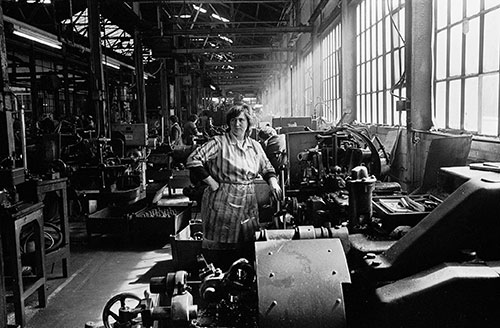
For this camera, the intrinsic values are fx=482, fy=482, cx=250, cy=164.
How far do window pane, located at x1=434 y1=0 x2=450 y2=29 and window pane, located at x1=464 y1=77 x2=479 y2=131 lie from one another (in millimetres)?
687

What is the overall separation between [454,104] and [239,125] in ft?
6.86

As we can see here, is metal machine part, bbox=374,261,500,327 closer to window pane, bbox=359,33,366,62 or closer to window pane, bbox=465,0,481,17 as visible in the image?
window pane, bbox=465,0,481,17

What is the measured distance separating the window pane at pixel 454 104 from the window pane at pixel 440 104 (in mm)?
127

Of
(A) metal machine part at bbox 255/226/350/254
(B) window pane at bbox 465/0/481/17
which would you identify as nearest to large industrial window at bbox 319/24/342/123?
(B) window pane at bbox 465/0/481/17

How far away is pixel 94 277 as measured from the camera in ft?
14.5

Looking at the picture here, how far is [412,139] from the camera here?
4465mm

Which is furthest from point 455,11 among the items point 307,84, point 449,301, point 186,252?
point 307,84

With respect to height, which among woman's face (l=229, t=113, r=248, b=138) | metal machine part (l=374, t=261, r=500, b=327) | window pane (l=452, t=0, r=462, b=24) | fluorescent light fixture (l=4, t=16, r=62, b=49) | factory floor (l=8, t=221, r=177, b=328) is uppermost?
fluorescent light fixture (l=4, t=16, r=62, b=49)

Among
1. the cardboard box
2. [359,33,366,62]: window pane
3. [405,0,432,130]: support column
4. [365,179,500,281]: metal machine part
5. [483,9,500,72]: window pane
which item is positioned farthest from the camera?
[359,33,366,62]: window pane

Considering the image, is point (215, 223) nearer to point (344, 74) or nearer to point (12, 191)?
point (12, 191)

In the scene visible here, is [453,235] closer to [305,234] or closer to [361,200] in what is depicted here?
[305,234]

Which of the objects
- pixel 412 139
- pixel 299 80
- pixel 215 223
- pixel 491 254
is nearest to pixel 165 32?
pixel 299 80

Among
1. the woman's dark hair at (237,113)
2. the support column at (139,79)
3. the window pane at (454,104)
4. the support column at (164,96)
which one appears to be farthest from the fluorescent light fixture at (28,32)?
the window pane at (454,104)

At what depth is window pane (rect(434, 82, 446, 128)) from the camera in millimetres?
4301
